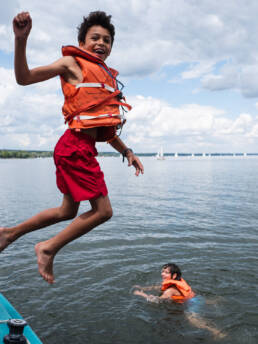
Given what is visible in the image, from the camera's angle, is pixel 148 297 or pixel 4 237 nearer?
pixel 4 237

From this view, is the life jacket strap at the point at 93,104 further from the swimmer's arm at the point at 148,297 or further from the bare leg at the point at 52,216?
the swimmer's arm at the point at 148,297

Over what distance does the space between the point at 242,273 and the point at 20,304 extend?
26.9ft

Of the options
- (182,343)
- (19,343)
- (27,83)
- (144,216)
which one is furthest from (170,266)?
(144,216)

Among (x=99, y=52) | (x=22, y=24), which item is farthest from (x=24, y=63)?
(x=99, y=52)

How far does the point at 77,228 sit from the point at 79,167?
83 centimetres

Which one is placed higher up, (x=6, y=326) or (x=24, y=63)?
(x=24, y=63)

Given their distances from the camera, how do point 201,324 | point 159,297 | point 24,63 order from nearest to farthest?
1. point 24,63
2. point 201,324
3. point 159,297

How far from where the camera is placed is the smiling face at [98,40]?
14.5 ft

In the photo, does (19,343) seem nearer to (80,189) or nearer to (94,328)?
(80,189)

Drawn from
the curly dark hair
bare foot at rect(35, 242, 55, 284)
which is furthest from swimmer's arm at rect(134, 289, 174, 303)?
the curly dark hair

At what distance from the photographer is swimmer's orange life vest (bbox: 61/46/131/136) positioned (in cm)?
417

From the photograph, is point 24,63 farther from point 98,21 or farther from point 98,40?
point 98,21

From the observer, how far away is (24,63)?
356cm

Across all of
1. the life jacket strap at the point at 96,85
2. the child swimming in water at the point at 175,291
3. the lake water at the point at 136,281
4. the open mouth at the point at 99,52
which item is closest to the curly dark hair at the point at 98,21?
the open mouth at the point at 99,52
